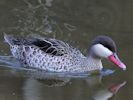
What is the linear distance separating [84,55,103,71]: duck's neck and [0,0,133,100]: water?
22 centimetres

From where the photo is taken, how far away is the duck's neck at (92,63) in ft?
40.5

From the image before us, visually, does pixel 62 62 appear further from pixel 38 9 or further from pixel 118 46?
pixel 38 9

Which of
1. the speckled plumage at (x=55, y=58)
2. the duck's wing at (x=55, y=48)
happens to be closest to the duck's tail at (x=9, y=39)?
the speckled plumage at (x=55, y=58)

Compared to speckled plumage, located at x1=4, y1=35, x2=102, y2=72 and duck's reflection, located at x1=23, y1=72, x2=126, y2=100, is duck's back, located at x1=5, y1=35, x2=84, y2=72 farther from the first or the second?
duck's reflection, located at x1=23, y1=72, x2=126, y2=100

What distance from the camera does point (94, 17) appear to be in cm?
1596

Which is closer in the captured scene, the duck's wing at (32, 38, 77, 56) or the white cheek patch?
the white cheek patch

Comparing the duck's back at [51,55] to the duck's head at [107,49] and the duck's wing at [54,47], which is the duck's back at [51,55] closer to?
the duck's wing at [54,47]

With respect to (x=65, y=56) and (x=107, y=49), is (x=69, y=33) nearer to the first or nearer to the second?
(x=65, y=56)

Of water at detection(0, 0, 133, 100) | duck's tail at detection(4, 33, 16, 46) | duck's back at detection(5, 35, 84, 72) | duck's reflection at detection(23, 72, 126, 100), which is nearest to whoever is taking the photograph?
duck's reflection at detection(23, 72, 126, 100)

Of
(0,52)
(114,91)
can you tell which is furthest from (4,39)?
(114,91)

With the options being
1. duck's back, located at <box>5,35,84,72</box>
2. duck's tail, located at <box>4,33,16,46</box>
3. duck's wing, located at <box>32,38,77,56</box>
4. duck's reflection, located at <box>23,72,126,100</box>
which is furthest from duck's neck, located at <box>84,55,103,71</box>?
duck's tail, located at <box>4,33,16,46</box>

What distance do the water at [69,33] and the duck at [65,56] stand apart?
10.9 inches

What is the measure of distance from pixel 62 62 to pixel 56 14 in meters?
3.99

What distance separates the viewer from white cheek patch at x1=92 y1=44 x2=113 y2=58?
12.0 metres
